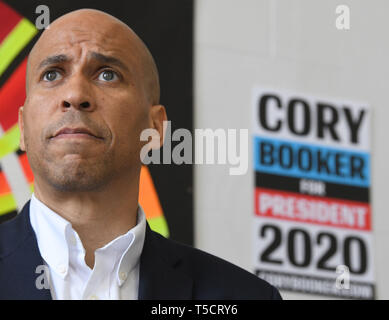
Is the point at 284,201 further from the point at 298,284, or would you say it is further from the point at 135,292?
the point at 135,292

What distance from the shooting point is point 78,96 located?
1404 mm

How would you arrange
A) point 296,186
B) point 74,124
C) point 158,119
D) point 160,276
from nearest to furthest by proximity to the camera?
1. point 74,124
2. point 160,276
3. point 158,119
4. point 296,186

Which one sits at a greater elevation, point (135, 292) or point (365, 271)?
point (365, 271)

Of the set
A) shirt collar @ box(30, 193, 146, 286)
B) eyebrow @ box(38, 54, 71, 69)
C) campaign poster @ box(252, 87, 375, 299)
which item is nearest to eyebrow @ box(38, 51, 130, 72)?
eyebrow @ box(38, 54, 71, 69)

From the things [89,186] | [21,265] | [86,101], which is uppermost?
[86,101]

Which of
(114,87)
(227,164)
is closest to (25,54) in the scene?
(227,164)

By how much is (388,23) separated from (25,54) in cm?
194

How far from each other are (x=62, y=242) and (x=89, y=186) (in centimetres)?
10

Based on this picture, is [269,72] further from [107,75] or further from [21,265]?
[21,265]

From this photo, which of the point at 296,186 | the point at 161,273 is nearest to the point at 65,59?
the point at 161,273

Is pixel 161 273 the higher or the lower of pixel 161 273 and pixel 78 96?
the lower

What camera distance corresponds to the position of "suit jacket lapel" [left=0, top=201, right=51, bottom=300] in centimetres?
136

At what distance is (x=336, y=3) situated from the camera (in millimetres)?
4445
